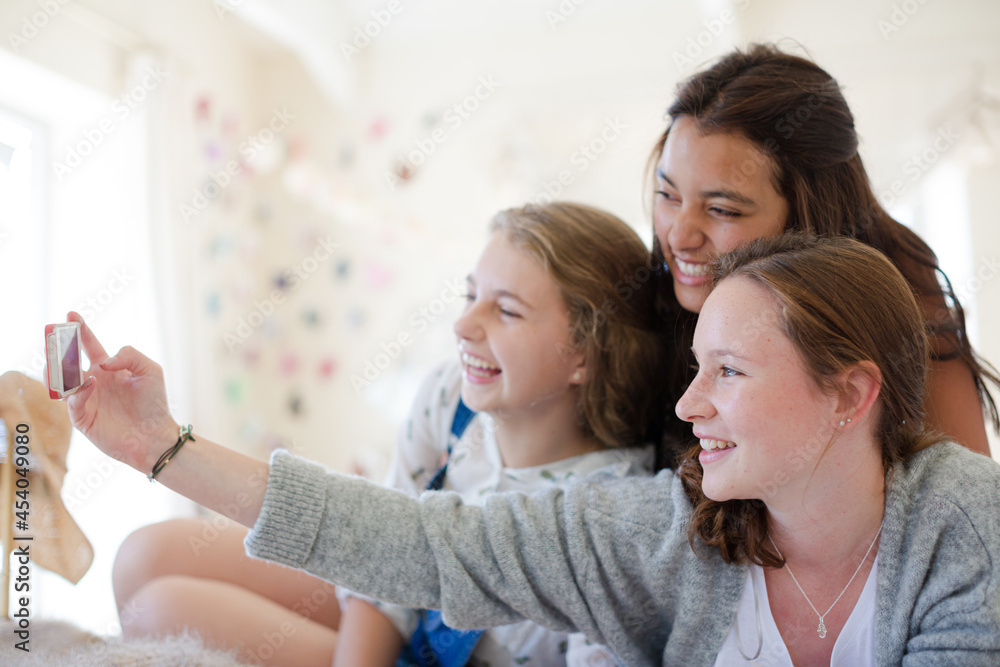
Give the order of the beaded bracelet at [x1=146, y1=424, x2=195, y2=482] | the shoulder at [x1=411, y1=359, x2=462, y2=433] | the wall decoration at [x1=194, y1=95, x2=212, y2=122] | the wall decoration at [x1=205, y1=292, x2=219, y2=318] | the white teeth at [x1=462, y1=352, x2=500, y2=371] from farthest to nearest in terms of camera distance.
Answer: the wall decoration at [x1=205, y1=292, x2=219, y2=318]
the wall decoration at [x1=194, y1=95, x2=212, y2=122]
the shoulder at [x1=411, y1=359, x2=462, y2=433]
the white teeth at [x1=462, y1=352, x2=500, y2=371]
the beaded bracelet at [x1=146, y1=424, x2=195, y2=482]

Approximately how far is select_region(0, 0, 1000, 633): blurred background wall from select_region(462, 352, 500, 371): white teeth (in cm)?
146

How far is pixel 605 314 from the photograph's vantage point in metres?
1.37

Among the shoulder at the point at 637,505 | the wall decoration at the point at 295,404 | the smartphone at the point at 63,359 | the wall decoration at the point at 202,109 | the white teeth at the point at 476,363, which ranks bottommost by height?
the wall decoration at the point at 295,404

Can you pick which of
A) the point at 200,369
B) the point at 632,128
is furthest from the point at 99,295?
the point at 632,128

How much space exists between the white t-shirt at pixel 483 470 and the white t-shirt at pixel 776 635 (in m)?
0.21

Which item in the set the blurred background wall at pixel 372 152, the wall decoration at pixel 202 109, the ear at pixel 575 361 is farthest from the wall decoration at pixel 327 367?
the ear at pixel 575 361

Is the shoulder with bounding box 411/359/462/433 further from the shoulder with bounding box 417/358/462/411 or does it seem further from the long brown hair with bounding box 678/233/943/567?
the long brown hair with bounding box 678/233/943/567

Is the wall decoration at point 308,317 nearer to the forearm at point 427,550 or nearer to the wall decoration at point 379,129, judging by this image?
the wall decoration at point 379,129

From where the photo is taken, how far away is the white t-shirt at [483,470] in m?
1.27

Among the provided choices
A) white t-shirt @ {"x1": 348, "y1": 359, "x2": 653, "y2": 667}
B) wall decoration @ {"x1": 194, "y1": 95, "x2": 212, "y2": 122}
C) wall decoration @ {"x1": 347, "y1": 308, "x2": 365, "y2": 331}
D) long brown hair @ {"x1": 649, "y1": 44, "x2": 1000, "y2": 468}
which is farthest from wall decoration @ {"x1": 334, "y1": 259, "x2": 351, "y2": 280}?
long brown hair @ {"x1": 649, "y1": 44, "x2": 1000, "y2": 468}

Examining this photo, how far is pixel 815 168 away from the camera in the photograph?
4.01 ft

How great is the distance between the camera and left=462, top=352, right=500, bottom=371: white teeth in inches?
53.6

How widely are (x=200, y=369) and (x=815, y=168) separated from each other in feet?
8.17

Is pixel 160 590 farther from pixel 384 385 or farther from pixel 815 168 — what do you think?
pixel 384 385
